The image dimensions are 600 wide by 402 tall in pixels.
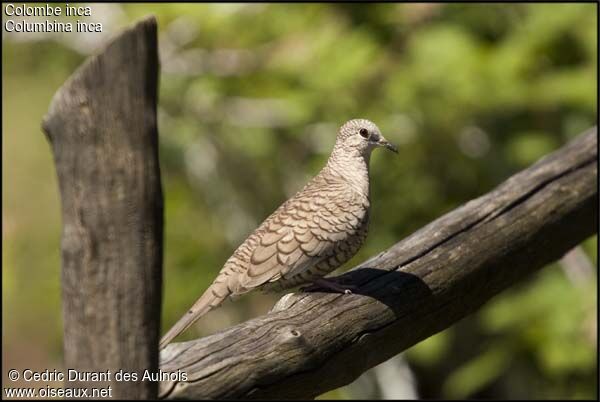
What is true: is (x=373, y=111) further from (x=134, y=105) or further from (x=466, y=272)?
(x=134, y=105)

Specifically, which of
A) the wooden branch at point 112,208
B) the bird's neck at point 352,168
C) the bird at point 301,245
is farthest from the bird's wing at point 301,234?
the wooden branch at point 112,208

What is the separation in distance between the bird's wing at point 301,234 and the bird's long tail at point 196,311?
0.31 feet

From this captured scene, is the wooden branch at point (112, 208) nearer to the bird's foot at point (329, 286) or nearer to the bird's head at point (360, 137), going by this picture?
the bird's foot at point (329, 286)

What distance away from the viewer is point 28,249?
272 inches

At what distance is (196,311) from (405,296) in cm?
69

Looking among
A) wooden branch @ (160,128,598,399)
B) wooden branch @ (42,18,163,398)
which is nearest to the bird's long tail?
wooden branch @ (160,128,598,399)

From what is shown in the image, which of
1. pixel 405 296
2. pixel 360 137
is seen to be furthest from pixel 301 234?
pixel 360 137

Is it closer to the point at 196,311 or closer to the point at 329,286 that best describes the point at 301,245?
the point at 329,286

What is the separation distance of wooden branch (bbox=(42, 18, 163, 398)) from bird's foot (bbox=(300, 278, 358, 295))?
1011 mm

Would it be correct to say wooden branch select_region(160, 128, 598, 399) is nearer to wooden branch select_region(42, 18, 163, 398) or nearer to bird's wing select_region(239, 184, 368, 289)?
bird's wing select_region(239, 184, 368, 289)

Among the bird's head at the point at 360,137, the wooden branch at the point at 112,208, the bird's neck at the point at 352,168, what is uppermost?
the bird's head at the point at 360,137

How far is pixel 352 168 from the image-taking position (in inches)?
136

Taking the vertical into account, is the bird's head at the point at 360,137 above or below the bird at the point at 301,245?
above

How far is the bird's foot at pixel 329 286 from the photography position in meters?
3.04
